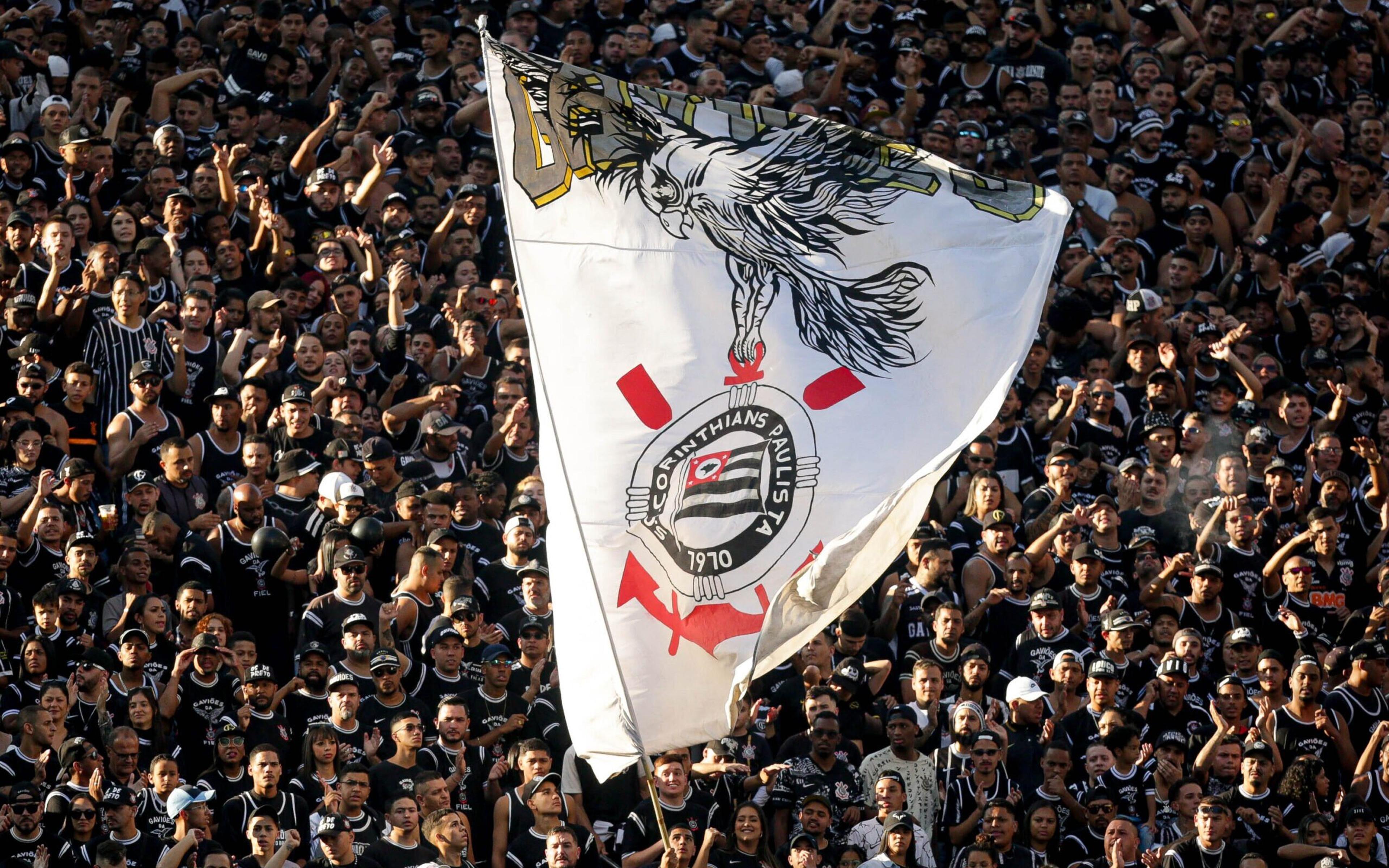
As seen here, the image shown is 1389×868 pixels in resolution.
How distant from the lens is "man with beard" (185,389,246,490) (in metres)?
14.6

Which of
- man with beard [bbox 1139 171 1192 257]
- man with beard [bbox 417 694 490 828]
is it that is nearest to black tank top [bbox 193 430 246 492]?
man with beard [bbox 417 694 490 828]

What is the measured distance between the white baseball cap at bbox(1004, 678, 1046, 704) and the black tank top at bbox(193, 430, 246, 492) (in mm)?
4730

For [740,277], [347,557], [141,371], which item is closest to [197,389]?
[141,371]

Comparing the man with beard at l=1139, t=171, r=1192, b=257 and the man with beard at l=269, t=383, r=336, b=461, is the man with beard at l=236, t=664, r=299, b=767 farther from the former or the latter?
the man with beard at l=1139, t=171, r=1192, b=257

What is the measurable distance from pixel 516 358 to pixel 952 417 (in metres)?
6.18

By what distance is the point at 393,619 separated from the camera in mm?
13719

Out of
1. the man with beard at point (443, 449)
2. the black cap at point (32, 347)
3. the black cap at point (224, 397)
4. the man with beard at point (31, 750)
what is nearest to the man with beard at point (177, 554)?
the black cap at point (224, 397)

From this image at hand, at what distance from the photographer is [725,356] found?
979 centimetres

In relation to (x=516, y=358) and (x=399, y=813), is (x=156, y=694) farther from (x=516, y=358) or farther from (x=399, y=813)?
(x=516, y=358)

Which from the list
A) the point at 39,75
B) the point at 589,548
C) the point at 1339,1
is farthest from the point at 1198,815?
the point at 1339,1

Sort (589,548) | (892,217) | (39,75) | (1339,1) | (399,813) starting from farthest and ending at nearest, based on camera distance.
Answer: (1339,1) → (39,75) → (399,813) → (892,217) → (589,548)

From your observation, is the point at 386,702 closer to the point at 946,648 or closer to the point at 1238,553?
the point at 946,648

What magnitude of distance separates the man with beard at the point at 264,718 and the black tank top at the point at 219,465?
1.74 metres

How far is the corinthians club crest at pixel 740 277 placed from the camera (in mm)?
9492
